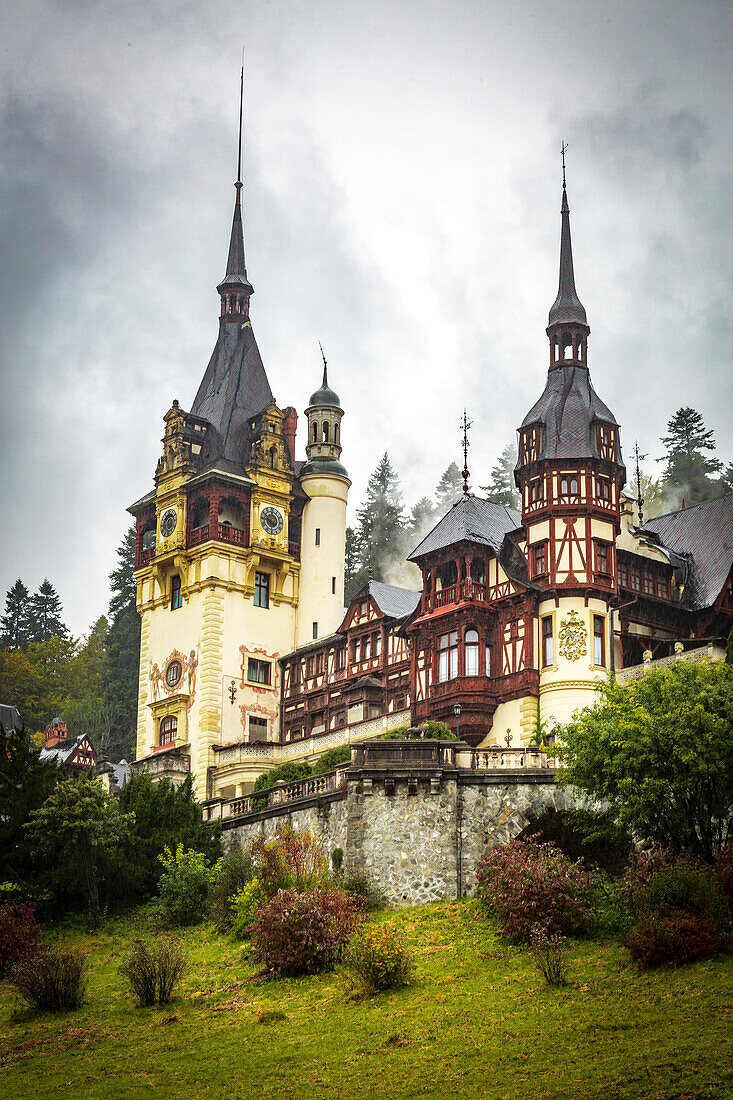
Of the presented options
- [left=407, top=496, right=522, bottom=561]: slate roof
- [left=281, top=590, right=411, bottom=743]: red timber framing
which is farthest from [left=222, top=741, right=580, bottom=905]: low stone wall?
[left=281, top=590, right=411, bottom=743]: red timber framing

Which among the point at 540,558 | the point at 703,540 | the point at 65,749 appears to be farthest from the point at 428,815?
the point at 65,749

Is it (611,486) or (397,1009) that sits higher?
(611,486)

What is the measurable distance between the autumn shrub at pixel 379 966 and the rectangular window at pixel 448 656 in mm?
24295

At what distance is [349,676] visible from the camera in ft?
219

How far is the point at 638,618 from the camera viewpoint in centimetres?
5831

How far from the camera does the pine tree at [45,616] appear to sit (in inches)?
4380

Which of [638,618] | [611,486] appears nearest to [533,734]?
[638,618]

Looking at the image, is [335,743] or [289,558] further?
[289,558]

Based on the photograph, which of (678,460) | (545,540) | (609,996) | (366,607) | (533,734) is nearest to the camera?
(609,996)

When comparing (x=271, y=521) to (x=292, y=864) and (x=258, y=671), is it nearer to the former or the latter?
(x=258, y=671)

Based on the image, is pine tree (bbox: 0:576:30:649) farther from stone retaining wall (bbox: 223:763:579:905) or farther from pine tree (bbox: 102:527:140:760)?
stone retaining wall (bbox: 223:763:579:905)

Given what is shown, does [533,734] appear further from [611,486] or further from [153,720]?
[153,720]

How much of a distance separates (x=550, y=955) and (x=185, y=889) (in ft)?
48.7

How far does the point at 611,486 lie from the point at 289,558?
1907 cm
